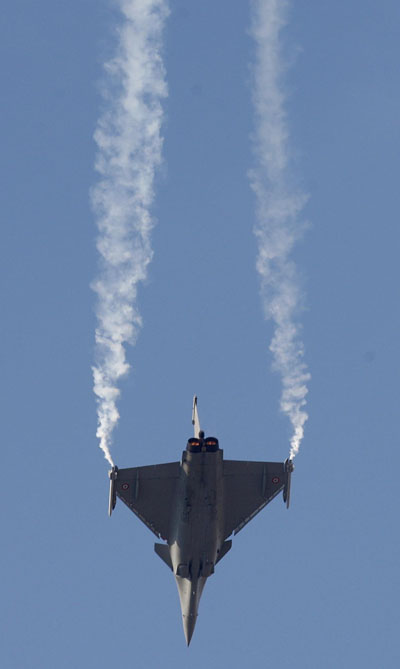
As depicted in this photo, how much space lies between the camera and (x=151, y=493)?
1810 inches

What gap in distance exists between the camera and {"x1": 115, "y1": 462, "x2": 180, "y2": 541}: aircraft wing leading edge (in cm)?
4550

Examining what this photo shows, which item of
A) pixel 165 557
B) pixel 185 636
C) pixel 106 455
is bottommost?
pixel 185 636

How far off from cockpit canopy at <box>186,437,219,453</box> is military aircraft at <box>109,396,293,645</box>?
2.97ft

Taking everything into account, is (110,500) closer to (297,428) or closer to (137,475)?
(137,475)

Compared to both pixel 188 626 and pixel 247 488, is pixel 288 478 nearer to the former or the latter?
pixel 247 488

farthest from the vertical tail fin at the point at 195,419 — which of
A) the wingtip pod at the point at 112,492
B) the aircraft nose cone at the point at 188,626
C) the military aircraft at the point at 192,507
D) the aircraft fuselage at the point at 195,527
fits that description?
the aircraft nose cone at the point at 188,626

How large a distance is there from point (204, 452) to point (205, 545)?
503 cm

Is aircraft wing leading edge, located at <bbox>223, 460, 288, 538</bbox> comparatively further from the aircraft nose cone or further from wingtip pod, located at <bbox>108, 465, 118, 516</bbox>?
wingtip pod, located at <bbox>108, 465, 118, 516</bbox>

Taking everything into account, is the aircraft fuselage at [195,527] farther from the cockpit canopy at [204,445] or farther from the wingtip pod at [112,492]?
the wingtip pod at [112,492]

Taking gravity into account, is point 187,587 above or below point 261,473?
below

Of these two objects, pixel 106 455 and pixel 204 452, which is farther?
pixel 106 455

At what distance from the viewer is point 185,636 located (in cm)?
4650

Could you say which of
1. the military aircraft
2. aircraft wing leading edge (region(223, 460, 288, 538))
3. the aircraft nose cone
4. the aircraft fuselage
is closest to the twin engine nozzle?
the aircraft fuselage

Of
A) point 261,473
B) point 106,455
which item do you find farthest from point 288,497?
point 106,455
